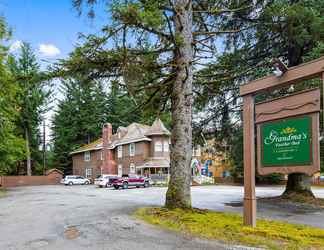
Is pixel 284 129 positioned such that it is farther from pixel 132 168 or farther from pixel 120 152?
pixel 120 152

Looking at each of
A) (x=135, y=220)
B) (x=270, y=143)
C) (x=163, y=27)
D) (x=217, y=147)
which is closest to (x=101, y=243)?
(x=135, y=220)

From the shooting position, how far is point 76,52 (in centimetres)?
888

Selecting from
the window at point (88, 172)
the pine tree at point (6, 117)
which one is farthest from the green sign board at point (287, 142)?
the window at point (88, 172)

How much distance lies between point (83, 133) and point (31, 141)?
8915 mm

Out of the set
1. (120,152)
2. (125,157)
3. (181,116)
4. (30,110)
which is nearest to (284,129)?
(181,116)

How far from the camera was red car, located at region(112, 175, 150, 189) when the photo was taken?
3078 centimetres

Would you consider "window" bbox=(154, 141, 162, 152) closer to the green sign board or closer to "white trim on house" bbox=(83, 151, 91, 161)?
"white trim on house" bbox=(83, 151, 91, 161)

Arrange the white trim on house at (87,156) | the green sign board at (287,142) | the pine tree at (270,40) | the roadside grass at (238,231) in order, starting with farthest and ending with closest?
the white trim on house at (87,156)
the pine tree at (270,40)
the green sign board at (287,142)
the roadside grass at (238,231)

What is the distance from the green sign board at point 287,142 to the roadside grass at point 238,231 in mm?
1279

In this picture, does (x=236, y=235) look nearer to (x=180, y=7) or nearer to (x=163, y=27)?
(x=163, y=27)

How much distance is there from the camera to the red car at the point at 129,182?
3078cm

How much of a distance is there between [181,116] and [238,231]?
3861 mm

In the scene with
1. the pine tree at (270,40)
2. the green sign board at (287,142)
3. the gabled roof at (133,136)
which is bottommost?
the green sign board at (287,142)

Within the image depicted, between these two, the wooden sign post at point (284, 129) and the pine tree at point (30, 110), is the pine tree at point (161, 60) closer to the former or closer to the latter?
the wooden sign post at point (284, 129)
